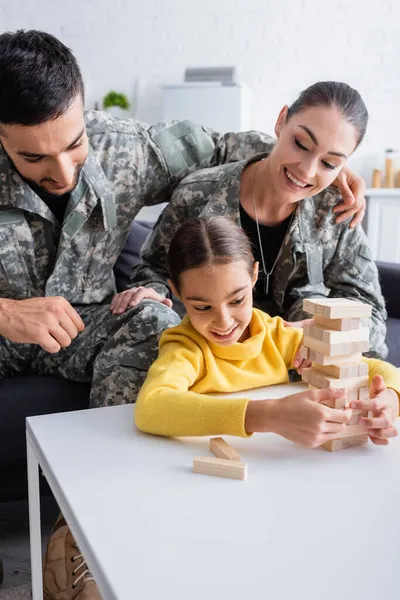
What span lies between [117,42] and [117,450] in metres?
4.11

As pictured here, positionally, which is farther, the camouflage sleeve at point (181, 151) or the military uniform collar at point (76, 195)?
the camouflage sleeve at point (181, 151)

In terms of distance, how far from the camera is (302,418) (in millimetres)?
889

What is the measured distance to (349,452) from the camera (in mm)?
→ 937

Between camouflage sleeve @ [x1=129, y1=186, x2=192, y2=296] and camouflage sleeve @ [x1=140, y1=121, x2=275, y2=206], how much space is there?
0.21ft

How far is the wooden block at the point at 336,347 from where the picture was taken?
92 cm

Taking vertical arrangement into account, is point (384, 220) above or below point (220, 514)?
below

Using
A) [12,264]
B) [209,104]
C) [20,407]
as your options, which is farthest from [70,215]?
[209,104]

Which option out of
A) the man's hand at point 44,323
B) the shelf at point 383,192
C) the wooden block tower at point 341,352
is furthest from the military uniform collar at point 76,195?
the shelf at point 383,192

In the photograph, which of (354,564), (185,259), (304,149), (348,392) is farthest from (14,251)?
(354,564)

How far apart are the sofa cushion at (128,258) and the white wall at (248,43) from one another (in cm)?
267

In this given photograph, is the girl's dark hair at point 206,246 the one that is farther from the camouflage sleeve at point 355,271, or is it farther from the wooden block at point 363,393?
the camouflage sleeve at point 355,271

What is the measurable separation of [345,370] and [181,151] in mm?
968

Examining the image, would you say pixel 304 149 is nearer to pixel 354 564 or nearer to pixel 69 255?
pixel 69 255

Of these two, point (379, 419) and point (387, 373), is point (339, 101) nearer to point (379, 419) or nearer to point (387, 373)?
point (387, 373)
